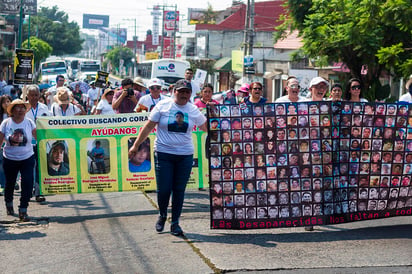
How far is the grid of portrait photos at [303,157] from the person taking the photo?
7.25 m

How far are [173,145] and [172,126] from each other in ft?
0.70

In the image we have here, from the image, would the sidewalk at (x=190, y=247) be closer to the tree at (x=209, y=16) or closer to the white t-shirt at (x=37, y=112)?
the white t-shirt at (x=37, y=112)

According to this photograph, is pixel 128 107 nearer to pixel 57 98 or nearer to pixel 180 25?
pixel 57 98

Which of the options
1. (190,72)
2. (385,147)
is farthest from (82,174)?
(190,72)

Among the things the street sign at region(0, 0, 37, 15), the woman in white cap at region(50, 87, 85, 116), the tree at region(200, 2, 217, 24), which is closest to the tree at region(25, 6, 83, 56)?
the tree at region(200, 2, 217, 24)

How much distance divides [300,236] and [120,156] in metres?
3.14

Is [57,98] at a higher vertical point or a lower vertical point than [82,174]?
higher

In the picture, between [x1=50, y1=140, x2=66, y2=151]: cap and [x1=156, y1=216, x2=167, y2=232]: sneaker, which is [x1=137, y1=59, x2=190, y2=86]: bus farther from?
[x1=156, y1=216, x2=167, y2=232]: sneaker

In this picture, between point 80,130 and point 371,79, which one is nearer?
point 80,130

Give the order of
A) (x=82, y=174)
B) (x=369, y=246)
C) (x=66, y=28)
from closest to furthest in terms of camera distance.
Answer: (x=369, y=246) → (x=82, y=174) → (x=66, y=28)

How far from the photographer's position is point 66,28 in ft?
400

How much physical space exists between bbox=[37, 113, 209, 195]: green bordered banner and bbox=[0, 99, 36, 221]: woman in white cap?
0.43 metres

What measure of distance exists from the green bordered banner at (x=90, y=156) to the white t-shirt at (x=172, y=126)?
2.08m

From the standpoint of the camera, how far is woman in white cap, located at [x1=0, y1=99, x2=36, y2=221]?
8.45 metres
